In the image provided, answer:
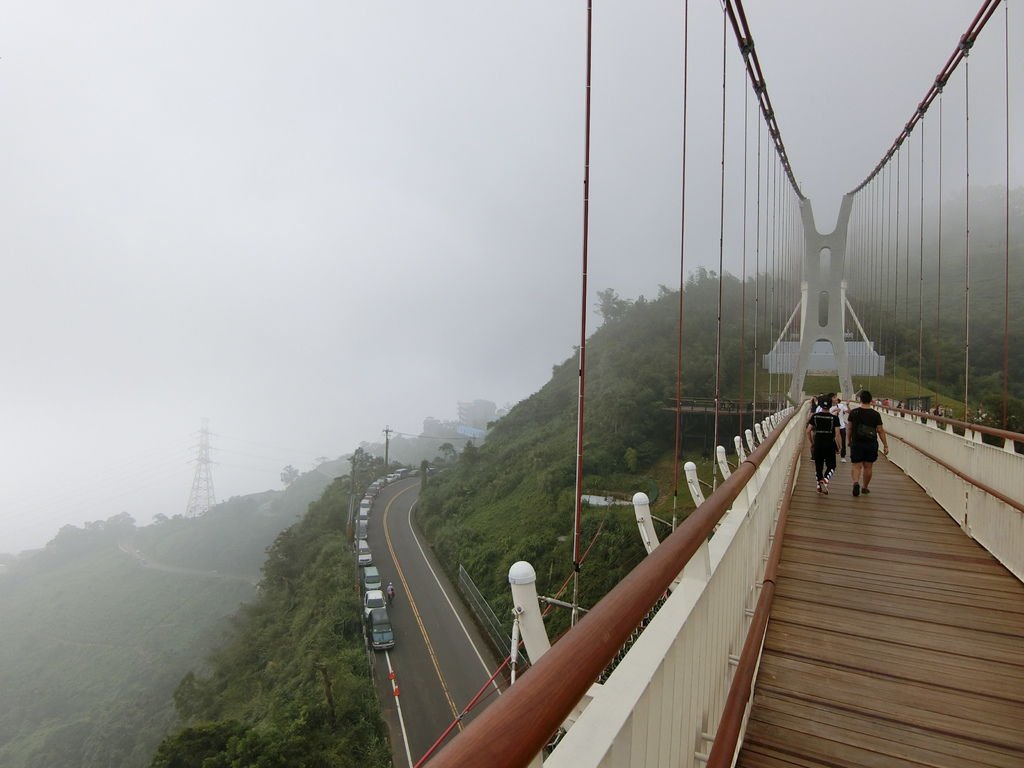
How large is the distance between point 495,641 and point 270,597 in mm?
16996

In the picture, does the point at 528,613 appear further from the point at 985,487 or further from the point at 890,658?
the point at 985,487

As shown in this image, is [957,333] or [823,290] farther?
[957,333]

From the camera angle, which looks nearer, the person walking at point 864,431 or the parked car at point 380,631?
the person walking at point 864,431

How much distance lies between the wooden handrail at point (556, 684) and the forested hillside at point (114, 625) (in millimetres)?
30985

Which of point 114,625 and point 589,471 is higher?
point 589,471

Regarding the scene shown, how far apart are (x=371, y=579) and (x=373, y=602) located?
121 inches

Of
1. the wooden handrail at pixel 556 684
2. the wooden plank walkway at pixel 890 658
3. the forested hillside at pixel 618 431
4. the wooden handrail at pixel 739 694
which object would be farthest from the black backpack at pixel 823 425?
the forested hillside at pixel 618 431

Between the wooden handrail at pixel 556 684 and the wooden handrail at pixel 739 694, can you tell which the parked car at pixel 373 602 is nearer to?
the wooden handrail at pixel 739 694

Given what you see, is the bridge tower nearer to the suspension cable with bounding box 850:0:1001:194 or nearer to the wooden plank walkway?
the suspension cable with bounding box 850:0:1001:194

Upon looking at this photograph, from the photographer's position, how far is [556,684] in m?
0.60

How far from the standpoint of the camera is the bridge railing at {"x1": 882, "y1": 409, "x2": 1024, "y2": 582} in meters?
3.60

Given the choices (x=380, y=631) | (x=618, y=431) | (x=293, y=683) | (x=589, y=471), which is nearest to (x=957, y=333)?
(x=618, y=431)

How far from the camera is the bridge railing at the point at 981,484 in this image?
360 centimetres

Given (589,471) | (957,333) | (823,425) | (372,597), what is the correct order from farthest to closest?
(957,333)
(589,471)
(372,597)
(823,425)
